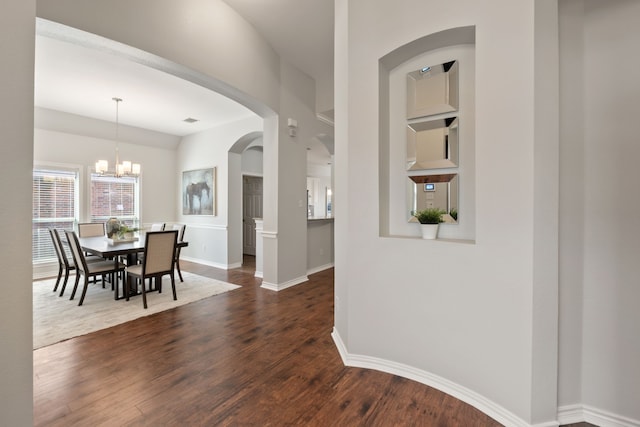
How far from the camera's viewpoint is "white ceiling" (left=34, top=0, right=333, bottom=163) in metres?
3.09

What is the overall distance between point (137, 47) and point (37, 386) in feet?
8.61

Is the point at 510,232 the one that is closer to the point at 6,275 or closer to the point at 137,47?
the point at 6,275

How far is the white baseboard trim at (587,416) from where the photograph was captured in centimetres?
154

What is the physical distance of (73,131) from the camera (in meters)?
5.05

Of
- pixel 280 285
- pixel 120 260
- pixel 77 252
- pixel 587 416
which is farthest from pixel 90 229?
pixel 587 416

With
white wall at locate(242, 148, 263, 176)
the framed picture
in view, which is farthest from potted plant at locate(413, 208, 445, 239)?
white wall at locate(242, 148, 263, 176)

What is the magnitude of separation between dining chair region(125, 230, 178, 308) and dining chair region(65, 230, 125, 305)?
0.30 metres

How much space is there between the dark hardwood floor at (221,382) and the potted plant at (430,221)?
103cm

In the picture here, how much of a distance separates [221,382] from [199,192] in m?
4.90

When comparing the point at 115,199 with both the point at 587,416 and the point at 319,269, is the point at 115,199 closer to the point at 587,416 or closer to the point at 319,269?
the point at 319,269

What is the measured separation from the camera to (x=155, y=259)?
3.47m

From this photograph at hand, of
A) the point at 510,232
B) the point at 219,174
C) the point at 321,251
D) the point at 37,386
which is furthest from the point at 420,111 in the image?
the point at 219,174

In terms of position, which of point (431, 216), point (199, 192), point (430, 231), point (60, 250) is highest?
point (199, 192)

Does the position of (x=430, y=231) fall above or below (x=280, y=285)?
above
